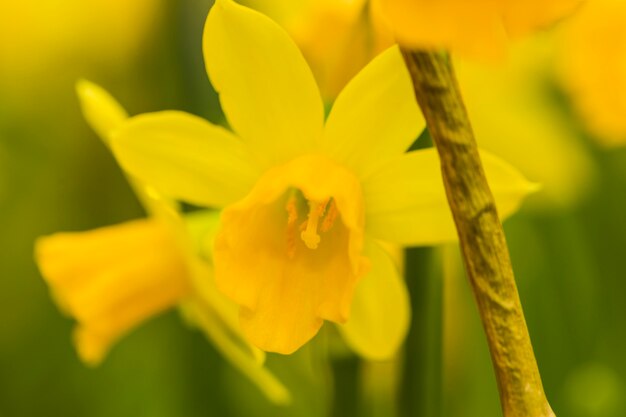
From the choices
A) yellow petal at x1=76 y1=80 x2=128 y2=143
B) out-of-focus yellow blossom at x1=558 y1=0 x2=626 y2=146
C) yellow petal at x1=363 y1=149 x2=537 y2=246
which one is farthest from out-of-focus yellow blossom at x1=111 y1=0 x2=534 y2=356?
out-of-focus yellow blossom at x1=558 y1=0 x2=626 y2=146

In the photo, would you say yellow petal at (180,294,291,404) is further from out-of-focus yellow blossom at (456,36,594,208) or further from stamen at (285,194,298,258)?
out-of-focus yellow blossom at (456,36,594,208)

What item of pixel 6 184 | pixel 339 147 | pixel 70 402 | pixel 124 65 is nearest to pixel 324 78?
pixel 339 147

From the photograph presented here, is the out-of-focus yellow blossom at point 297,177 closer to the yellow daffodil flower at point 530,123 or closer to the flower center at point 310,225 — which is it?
the flower center at point 310,225

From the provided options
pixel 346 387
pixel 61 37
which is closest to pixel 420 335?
pixel 346 387

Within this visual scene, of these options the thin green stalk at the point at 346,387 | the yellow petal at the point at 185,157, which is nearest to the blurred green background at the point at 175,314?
the thin green stalk at the point at 346,387

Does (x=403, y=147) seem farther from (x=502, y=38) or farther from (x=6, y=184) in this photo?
(x=6, y=184)

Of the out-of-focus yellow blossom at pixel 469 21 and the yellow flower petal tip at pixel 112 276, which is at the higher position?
the out-of-focus yellow blossom at pixel 469 21
